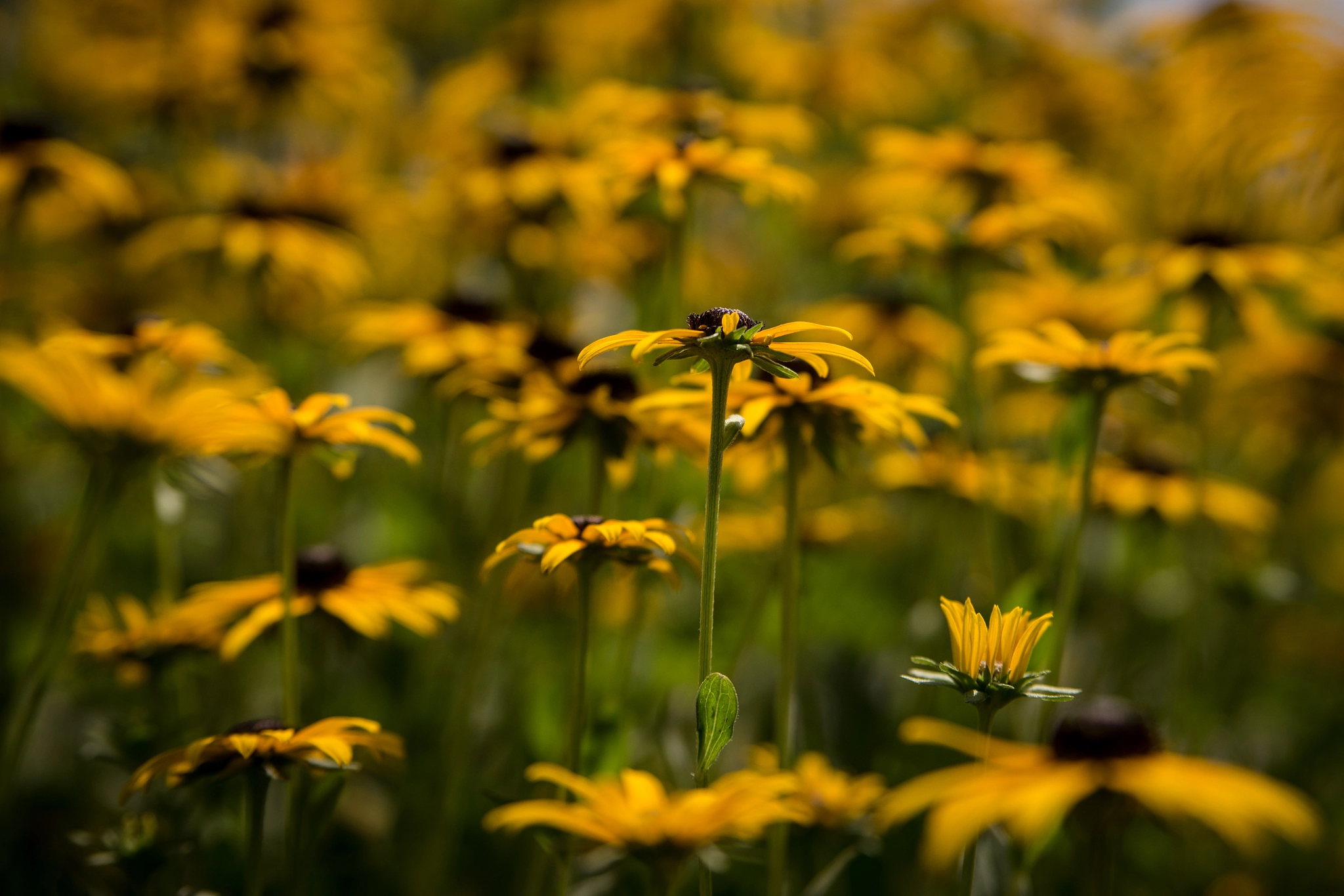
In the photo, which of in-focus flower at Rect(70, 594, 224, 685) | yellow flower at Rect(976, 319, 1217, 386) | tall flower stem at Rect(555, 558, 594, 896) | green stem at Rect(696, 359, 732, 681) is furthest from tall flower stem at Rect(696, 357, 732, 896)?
in-focus flower at Rect(70, 594, 224, 685)

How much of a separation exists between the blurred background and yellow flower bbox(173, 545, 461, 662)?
2.0 inches

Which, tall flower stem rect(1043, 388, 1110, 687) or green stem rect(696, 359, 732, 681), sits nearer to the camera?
green stem rect(696, 359, 732, 681)

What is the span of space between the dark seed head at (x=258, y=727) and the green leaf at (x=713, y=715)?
0.33 m

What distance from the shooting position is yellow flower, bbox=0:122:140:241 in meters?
1.54

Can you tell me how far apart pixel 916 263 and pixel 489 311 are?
58 cm

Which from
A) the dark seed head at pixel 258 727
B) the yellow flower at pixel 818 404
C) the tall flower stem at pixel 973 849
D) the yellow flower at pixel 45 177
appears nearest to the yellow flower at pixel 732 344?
the yellow flower at pixel 818 404

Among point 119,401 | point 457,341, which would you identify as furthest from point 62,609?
point 457,341

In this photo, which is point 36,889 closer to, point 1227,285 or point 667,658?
point 667,658

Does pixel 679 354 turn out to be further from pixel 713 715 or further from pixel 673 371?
pixel 673 371

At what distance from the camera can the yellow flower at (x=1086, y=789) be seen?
468mm

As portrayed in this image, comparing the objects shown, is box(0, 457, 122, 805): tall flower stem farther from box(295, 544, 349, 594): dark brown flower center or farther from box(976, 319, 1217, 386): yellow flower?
box(976, 319, 1217, 386): yellow flower

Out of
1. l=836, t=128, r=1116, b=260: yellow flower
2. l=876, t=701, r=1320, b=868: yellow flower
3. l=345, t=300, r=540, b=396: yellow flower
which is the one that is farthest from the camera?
l=836, t=128, r=1116, b=260: yellow flower

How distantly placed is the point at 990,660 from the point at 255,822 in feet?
1.77

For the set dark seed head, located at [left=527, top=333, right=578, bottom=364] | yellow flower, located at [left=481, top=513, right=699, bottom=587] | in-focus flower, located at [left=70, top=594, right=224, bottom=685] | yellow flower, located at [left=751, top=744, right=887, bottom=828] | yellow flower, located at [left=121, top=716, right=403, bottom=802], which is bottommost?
yellow flower, located at [left=751, top=744, right=887, bottom=828]
